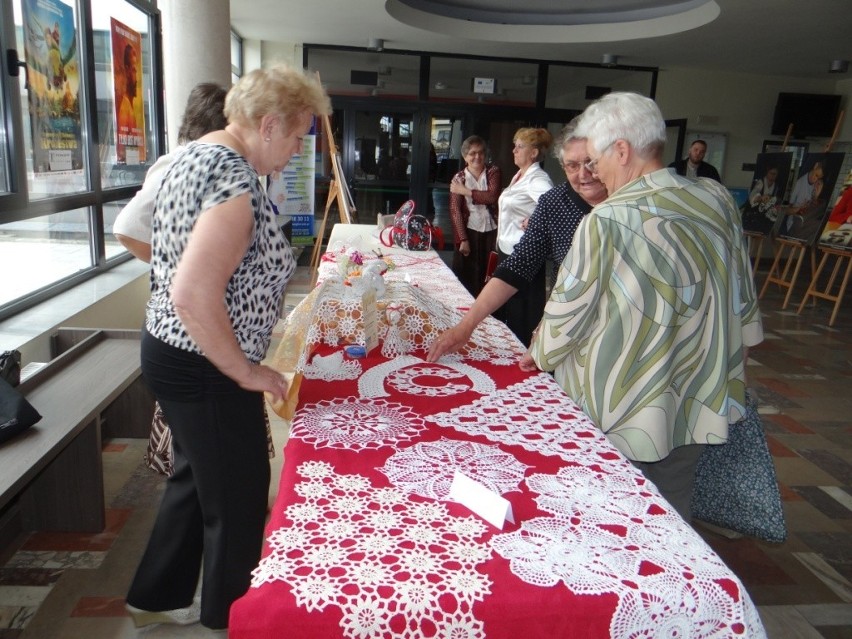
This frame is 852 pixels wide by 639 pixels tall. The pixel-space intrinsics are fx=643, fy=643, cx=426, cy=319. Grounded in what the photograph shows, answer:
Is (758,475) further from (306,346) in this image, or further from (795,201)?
(795,201)

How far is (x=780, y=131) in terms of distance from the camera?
31.5ft

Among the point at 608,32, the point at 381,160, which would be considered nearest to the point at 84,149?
the point at 381,160

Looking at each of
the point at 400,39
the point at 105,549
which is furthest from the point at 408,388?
the point at 400,39

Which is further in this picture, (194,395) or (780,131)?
(780,131)

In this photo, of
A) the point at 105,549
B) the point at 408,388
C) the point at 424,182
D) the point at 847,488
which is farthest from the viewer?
the point at 424,182

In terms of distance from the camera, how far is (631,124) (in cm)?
147

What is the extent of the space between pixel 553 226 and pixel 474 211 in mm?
2700

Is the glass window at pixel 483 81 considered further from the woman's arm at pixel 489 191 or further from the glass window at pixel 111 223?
the glass window at pixel 111 223

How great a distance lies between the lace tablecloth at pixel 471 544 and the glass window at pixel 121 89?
10.8ft

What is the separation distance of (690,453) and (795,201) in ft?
23.2

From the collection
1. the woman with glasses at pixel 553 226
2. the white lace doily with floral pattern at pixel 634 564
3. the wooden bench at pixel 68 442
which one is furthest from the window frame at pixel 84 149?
the white lace doily with floral pattern at pixel 634 564

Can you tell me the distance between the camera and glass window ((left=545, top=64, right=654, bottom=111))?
29.7 ft

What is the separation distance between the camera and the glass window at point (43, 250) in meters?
3.02

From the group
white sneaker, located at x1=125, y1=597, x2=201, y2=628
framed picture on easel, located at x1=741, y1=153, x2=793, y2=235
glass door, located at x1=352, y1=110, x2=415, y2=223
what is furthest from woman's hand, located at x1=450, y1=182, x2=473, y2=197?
framed picture on easel, located at x1=741, y1=153, x2=793, y2=235
